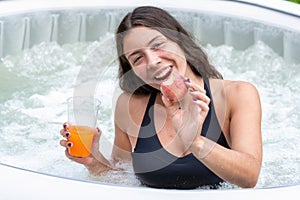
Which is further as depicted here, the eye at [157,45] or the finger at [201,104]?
the eye at [157,45]

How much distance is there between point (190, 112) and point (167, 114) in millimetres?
471

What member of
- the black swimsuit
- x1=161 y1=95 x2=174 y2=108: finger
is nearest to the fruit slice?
x1=161 y1=95 x2=174 y2=108: finger

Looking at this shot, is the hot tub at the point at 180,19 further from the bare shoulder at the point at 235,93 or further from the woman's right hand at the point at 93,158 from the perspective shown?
the bare shoulder at the point at 235,93

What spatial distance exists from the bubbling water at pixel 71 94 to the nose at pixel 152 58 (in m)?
0.46

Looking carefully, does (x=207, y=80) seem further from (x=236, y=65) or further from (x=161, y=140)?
(x=236, y=65)

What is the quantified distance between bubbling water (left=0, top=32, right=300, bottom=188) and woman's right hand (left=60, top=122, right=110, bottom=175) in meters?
0.06

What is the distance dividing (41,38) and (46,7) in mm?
201

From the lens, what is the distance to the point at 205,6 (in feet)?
13.0

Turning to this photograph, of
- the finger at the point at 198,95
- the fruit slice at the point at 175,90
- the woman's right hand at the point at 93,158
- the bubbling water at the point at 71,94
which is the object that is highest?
the finger at the point at 198,95

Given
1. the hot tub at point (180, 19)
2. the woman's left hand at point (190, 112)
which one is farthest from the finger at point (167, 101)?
the hot tub at point (180, 19)

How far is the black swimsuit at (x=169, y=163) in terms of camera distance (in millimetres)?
2182

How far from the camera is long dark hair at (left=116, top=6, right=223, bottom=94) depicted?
223 cm

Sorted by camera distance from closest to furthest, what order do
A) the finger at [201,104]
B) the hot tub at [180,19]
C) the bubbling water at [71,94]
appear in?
1. the finger at [201,104]
2. the bubbling water at [71,94]
3. the hot tub at [180,19]

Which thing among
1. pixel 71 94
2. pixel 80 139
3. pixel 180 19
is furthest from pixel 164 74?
pixel 180 19
